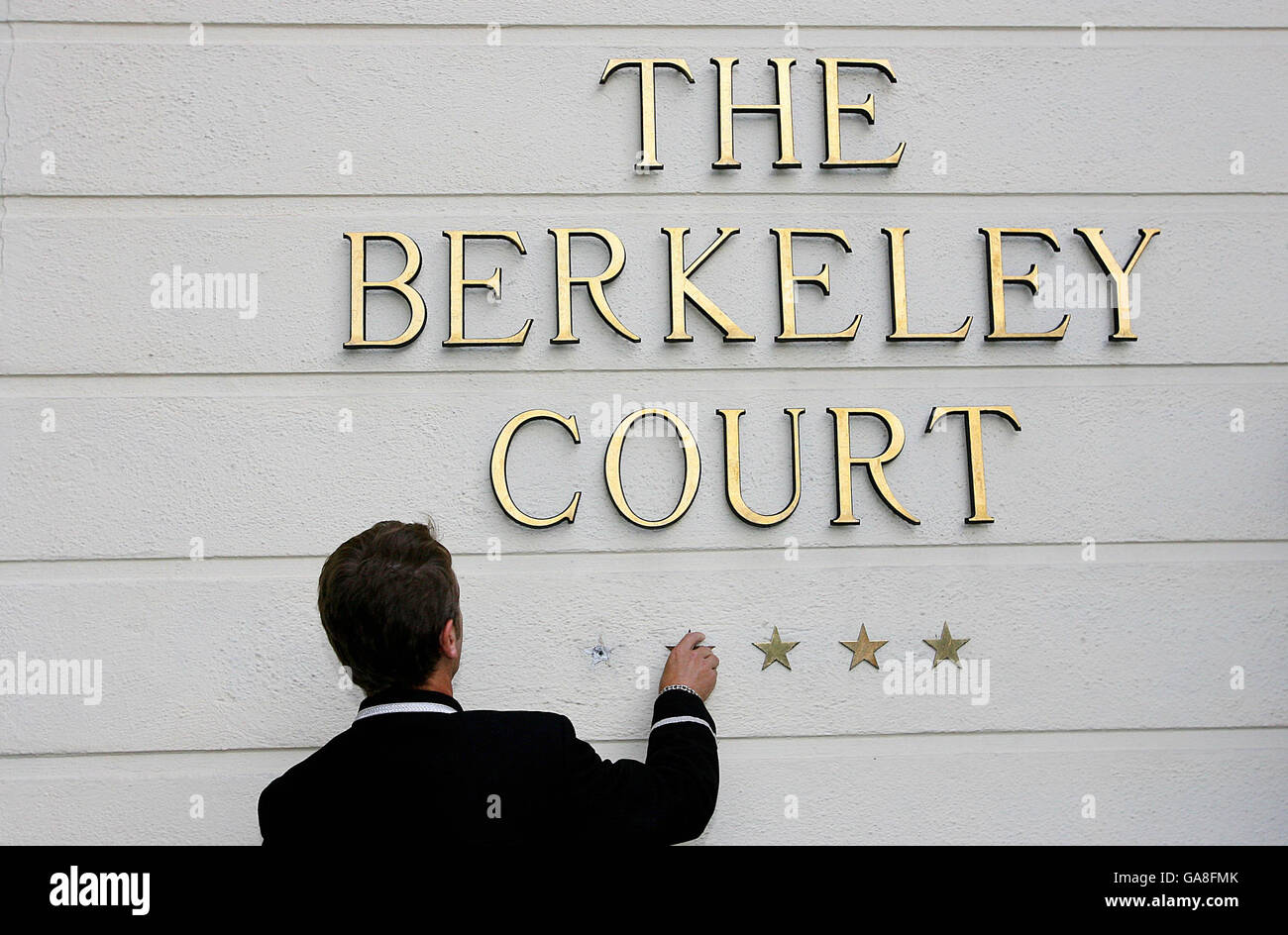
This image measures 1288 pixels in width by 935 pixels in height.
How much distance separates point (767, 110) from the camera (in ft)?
9.01

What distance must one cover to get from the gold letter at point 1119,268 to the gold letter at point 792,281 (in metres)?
0.65

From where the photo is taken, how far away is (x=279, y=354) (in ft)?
8.68

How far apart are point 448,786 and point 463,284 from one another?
1337 millimetres

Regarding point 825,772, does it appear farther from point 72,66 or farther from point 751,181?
Answer: point 72,66

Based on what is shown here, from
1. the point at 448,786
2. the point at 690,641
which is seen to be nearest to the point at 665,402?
the point at 690,641

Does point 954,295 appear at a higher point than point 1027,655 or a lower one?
higher

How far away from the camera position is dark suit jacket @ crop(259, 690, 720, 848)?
1.79m

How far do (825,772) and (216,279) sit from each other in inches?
78.0

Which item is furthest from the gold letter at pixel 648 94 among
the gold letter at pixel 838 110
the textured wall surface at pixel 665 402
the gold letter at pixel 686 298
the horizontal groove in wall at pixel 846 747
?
the horizontal groove in wall at pixel 846 747

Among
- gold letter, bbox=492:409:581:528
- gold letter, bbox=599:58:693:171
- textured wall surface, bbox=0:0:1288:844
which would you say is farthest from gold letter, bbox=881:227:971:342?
gold letter, bbox=492:409:581:528
